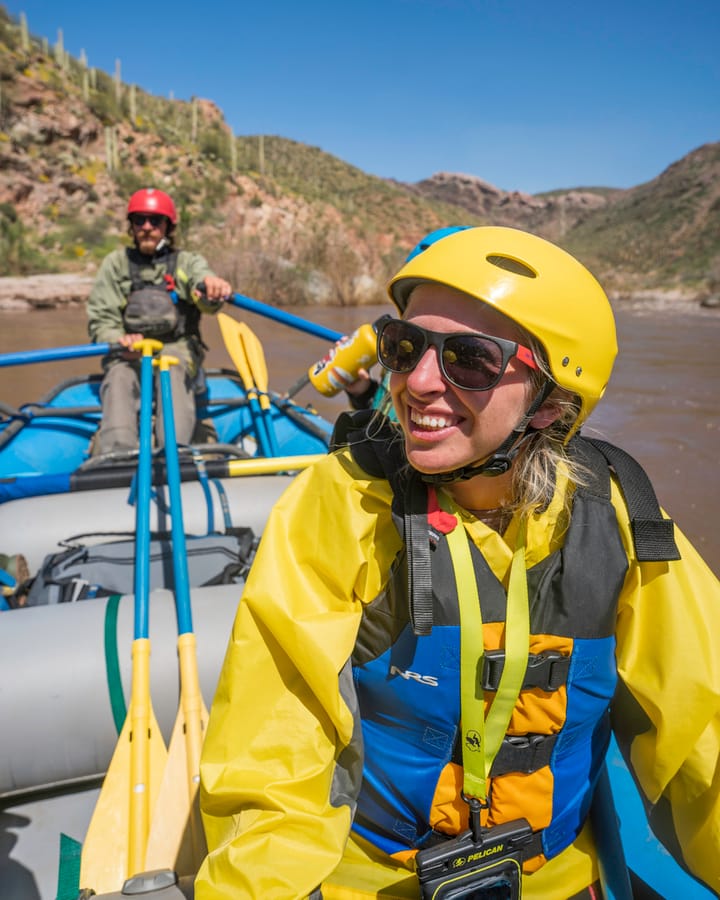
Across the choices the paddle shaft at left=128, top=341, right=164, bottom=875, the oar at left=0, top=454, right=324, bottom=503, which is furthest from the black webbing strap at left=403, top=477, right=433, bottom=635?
the oar at left=0, top=454, right=324, bottom=503

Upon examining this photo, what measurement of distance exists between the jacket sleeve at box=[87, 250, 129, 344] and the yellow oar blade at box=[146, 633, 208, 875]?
2.72m

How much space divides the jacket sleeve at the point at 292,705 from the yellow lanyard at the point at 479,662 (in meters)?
0.13

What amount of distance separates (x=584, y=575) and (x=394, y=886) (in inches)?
27.5

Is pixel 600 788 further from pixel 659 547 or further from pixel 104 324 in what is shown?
pixel 104 324

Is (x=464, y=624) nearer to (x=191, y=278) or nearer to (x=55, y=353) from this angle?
(x=191, y=278)

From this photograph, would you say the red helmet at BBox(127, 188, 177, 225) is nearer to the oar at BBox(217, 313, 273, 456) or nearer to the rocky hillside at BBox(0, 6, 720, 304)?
the oar at BBox(217, 313, 273, 456)

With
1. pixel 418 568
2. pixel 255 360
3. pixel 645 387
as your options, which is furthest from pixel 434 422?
pixel 645 387

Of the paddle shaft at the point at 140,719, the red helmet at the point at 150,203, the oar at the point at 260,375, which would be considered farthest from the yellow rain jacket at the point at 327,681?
the red helmet at the point at 150,203

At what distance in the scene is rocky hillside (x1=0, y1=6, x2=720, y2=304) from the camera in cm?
1625

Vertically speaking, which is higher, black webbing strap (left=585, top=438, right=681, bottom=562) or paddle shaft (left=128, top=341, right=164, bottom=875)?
black webbing strap (left=585, top=438, right=681, bottom=562)

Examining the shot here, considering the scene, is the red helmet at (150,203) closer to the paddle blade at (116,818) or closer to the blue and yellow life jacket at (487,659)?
the paddle blade at (116,818)

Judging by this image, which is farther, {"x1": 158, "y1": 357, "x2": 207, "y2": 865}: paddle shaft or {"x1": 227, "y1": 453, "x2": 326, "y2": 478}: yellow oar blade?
{"x1": 227, "y1": 453, "x2": 326, "y2": 478}: yellow oar blade

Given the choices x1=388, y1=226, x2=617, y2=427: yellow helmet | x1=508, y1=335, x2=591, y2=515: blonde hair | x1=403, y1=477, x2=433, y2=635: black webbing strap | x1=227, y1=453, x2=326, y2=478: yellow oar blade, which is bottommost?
x1=227, y1=453, x2=326, y2=478: yellow oar blade

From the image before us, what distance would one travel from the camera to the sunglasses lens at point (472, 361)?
902 mm
